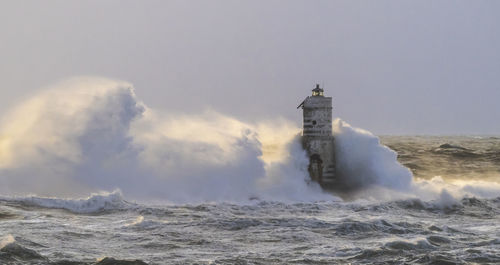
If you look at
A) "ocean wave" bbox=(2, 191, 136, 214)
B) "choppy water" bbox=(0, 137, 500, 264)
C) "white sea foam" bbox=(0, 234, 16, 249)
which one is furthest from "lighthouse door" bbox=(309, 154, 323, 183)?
"white sea foam" bbox=(0, 234, 16, 249)

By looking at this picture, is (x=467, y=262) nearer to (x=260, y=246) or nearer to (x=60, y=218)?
(x=260, y=246)

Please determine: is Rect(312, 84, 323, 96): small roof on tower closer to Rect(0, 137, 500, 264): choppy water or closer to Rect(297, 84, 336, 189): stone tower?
Rect(297, 84, 336, 189): stone tower

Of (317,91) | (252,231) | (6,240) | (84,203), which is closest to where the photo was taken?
(6,240)

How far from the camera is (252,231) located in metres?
15.9

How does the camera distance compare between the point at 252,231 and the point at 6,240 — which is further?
the point at 252,231

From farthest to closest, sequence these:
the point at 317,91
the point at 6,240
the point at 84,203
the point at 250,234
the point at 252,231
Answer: the point at 317,91, the point at 84,203, the point at 252,231, the point at 250,234, the point at 6,240

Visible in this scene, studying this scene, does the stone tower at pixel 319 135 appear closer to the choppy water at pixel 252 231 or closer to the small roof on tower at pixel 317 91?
the small roof on tower at pixel 317 91

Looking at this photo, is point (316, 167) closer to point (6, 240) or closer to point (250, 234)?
point (250, 234)

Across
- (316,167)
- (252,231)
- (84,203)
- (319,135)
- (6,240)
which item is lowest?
(6,240)

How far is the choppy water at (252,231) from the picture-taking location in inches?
511

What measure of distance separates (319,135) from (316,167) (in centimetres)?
128

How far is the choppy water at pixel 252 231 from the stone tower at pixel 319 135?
11.9ft

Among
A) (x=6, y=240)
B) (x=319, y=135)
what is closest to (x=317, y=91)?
(x=319, y=135)

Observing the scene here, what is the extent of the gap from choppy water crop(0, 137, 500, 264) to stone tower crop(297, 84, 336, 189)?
3.63 m
